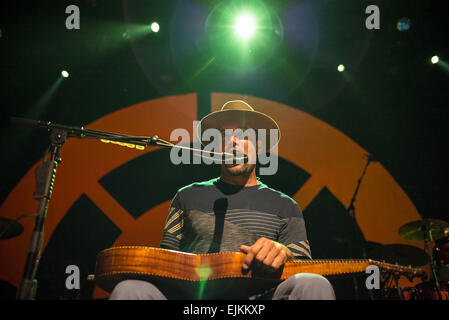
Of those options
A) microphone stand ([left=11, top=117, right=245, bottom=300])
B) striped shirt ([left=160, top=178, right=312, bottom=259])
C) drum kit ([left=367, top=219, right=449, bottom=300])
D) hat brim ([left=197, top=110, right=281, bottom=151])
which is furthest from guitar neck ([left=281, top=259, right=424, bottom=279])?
drum kit ([left=367, top=219, right=449, bottom=300])

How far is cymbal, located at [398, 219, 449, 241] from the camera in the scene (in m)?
A: 4.59

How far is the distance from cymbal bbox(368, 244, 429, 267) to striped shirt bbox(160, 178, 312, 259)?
2304mm

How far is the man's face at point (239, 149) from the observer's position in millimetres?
3160

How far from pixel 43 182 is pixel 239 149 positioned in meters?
1.83

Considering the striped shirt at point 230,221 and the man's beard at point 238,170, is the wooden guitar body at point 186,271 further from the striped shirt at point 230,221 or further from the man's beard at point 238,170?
the man's beard at point 238,170

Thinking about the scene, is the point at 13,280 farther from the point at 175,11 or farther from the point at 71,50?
the point at 175,11

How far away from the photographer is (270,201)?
299 cm

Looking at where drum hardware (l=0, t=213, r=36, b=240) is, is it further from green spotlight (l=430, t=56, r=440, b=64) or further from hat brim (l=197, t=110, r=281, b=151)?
green spotlight (l=430, t=56, r=440, b=64)

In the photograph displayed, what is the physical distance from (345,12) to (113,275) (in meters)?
5.33

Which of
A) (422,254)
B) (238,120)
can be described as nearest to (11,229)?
(238,120)

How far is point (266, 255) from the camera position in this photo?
1860 millimetres

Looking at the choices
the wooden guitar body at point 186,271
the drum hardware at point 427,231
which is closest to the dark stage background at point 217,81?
the drum hardware at point 427,231

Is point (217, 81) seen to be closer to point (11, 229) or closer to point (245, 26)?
point (245, 26)
